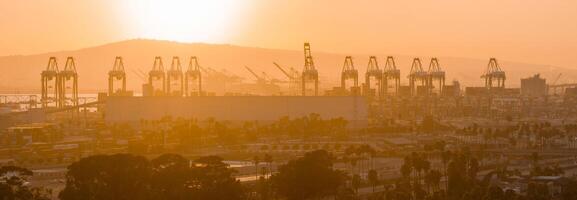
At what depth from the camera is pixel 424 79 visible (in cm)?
7244

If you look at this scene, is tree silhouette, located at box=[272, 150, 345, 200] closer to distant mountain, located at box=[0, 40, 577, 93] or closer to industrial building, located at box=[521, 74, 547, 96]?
industrial building, located at box=[521, 74, 547, 96]

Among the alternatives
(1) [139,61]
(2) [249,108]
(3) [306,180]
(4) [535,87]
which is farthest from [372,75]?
(1) [139,61]

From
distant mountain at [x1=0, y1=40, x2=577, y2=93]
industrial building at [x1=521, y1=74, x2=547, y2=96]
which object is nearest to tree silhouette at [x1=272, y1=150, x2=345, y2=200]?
industrial building at [x1=521, y1=74, x2=547, y2=96]

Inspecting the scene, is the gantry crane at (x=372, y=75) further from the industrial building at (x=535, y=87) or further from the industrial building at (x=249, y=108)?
the industrial building at (x=535, y=87)

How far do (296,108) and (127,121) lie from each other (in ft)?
30.5

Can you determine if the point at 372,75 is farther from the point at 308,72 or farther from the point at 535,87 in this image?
the point at 535,87

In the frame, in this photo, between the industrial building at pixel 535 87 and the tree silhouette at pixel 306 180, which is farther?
the industrial building at pixel 535 87

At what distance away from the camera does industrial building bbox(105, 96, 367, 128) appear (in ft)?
187

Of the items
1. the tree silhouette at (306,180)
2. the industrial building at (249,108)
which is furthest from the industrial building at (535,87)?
the tree silhouette at (306,180)

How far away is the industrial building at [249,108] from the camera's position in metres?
57.0

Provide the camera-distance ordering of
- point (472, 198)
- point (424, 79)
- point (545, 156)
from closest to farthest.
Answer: point (472, 198) < point (545, 156) < point (424, 79)

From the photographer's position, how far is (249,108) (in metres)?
57.7

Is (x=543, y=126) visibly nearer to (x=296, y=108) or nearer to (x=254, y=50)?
(x=296, y=108)

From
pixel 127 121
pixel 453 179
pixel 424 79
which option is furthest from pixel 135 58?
pixel 453 179
